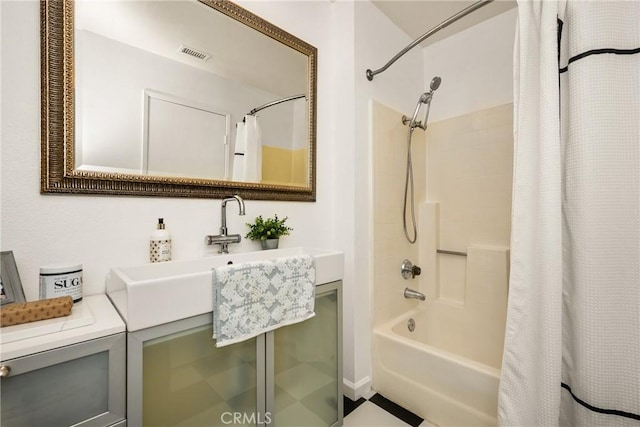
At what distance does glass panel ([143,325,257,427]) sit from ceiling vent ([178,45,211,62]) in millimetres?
1105

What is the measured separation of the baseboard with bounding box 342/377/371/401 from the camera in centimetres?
153

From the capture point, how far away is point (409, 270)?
1.89m

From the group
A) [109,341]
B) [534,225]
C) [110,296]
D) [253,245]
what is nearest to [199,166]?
[253,245]

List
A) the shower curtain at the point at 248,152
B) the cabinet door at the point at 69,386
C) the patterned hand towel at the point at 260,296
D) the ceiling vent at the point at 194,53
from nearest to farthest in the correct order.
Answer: the cabinet door at the point at 69,386, the patterned hand towel at the point at 260,296, the ceiling vent at the point at 194,53, the shower curtain at the point at 248,152

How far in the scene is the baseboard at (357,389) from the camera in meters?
1.53

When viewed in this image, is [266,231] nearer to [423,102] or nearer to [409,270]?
[409,270]

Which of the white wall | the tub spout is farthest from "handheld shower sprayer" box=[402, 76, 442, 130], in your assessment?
the tub spout

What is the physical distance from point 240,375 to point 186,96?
3.69 feet

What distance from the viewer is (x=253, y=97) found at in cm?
140

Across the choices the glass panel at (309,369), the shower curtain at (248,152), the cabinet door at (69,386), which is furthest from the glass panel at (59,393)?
the shower curtain at (248,152)

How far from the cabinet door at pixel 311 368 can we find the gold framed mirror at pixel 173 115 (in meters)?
0.64

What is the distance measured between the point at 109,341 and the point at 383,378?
4.56 feet

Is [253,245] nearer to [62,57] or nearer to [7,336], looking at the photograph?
[7,336]

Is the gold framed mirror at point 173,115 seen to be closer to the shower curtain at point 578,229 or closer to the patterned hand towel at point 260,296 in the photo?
the patterned hand towel at point 260,296
